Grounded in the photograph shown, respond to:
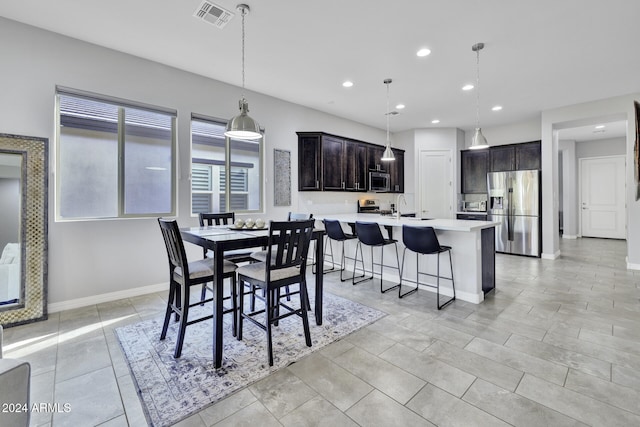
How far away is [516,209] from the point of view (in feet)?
19.6

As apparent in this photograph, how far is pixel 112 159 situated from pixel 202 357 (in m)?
2.69

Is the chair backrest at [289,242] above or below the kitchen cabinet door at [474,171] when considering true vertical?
below

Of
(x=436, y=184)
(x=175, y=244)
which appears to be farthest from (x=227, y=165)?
(x=436, y=184)

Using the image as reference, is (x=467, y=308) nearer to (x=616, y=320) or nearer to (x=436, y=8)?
(x=616, y=320)

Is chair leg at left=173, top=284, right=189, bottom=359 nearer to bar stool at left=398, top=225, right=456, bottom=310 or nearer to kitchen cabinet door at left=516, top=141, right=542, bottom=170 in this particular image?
bar stool at left=398, top=225, right=456, bottom=310

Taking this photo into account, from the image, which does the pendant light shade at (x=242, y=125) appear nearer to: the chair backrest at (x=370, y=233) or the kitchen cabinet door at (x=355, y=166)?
the chair backrest at (x=370, y=233)

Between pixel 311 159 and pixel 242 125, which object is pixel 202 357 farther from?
pixel 311 159

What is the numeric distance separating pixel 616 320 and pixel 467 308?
1.31 metres

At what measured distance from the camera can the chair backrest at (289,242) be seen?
214 cm

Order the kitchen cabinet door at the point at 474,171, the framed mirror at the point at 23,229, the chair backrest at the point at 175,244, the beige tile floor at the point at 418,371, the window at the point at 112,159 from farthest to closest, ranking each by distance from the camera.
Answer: the kitchen cabinet door at the point at 474,171 < the window at the point at 112,159 < the framed mirror at the point at 23,229 < the chair backrest at the point at 175,244 < the beige tile floor at the point at 418,371

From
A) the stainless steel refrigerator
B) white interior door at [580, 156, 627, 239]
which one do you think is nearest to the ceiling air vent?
the stainless steel refrigerator

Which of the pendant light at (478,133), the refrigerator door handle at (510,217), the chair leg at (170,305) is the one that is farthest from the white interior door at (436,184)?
the chair leg at (170,305)

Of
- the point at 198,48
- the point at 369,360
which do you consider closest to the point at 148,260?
the point at 198,48

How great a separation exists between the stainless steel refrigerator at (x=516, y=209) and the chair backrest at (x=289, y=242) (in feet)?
17.9
